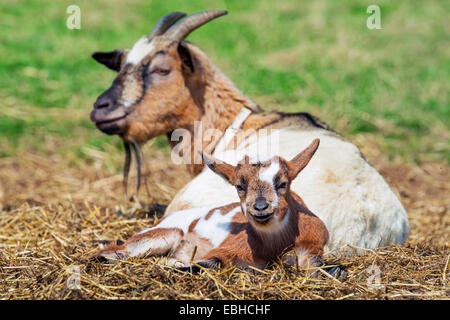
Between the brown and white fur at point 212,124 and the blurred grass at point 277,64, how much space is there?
118 inches

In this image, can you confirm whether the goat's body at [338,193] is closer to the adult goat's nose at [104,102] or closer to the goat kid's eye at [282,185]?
the goat kid's eye at [282,185]

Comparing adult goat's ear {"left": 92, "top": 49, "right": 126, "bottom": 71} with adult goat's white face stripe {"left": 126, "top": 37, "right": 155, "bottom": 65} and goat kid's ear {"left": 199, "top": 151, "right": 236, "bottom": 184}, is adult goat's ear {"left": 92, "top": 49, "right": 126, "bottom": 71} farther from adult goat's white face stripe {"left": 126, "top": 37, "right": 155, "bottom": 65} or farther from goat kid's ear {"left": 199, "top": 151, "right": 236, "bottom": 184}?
goat kid's ear {"left": 199, "top": 151, "right": 236, "bottom": 184}

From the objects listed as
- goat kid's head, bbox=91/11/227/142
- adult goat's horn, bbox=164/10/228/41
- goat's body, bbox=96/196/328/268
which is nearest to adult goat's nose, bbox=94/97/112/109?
goat kid's head, bbox=91/11/227/142

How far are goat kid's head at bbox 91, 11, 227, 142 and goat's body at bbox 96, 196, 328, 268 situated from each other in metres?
1.32

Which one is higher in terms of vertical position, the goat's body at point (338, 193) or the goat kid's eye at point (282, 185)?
the goat kid's eye at point (282, 185)

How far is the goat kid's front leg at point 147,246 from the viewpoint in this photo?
3.94 m

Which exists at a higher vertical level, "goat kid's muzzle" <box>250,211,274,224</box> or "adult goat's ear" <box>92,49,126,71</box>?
"adult goat's ear" <box>92,49,126,71</box>

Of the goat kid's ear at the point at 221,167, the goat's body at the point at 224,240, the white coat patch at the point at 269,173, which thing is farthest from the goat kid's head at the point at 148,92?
the white coat patch at the point at 269,173

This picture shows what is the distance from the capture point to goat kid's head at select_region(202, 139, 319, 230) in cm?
341

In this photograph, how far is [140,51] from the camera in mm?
5398
